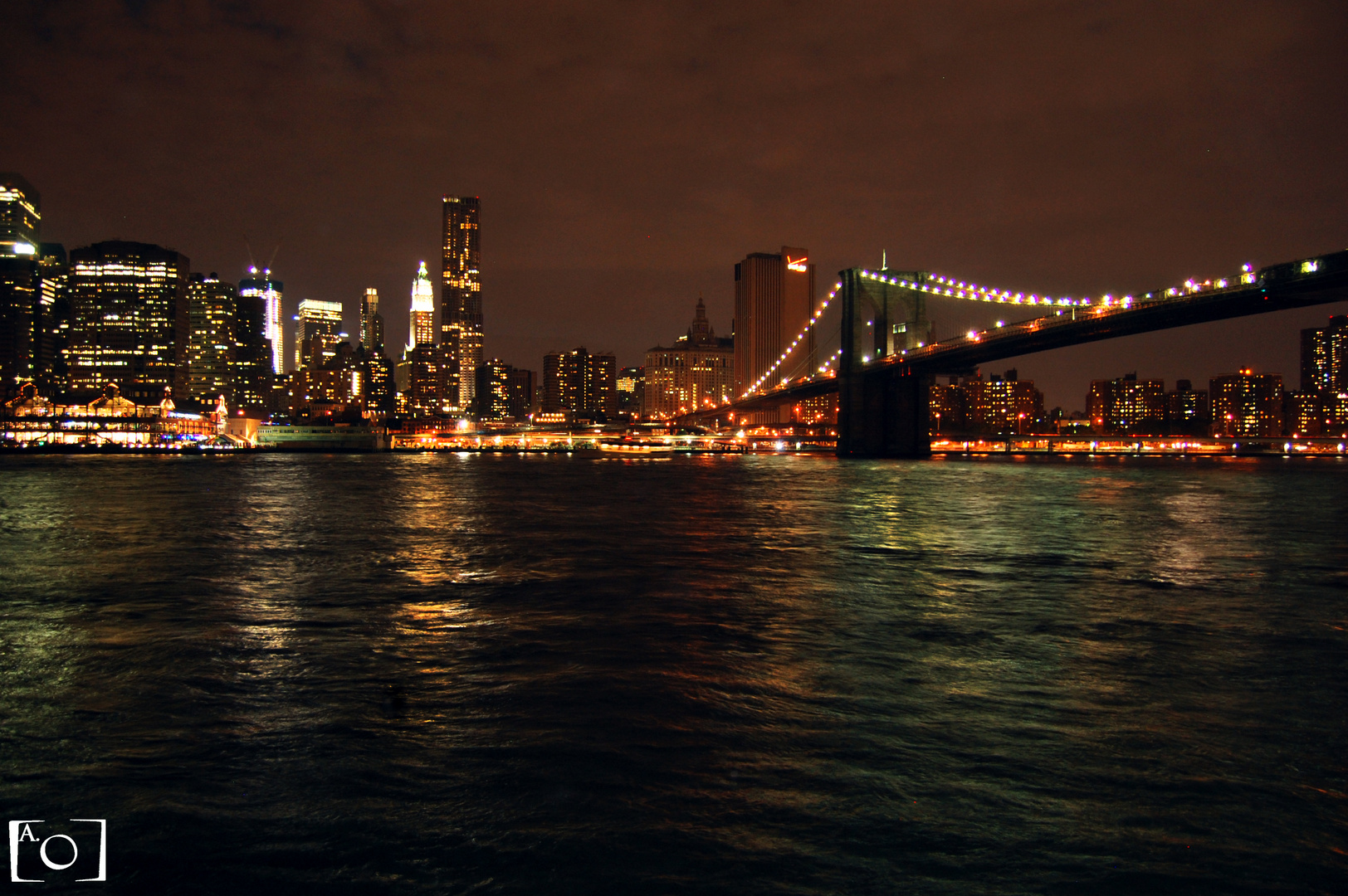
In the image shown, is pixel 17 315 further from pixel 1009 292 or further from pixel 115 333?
pixel 1009 292

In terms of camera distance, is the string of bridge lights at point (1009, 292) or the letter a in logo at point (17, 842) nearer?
the letter a in logo at point (17, 842)

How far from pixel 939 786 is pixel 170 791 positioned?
194 inches

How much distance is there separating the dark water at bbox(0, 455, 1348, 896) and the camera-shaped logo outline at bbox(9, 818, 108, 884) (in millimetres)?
61

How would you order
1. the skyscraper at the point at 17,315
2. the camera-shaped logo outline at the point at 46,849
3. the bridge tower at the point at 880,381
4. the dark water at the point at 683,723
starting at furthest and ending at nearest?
the skyscraper at the point at 17,315 → the bridge tower at the point at 880,381 → the dark water at the point at 683,723 → the camera-shaped logo outline at the point at 46,849

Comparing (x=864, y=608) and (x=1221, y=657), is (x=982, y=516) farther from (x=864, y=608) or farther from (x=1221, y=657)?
(x=1221, y=657)

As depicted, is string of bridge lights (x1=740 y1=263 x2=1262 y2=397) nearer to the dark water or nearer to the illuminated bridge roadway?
the illuminated bridge roadway

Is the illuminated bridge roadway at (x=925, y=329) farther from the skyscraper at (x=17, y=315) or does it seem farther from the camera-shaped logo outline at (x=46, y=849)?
the skyscraper at (x=17, y=315)

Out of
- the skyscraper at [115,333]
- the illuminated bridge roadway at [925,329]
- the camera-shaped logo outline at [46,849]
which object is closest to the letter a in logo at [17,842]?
the camera-shaped logo outline at [46,849]

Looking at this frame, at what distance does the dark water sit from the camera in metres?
4.50

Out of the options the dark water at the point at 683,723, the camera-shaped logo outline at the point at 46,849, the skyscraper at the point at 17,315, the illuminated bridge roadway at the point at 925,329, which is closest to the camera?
the camera-shaped logo outline at the point at 46,849

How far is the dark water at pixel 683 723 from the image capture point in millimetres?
4500

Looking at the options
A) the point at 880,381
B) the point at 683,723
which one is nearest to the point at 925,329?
the point at 880,381

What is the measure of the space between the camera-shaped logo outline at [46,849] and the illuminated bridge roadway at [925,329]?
202 feet

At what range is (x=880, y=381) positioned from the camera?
8444 cm
